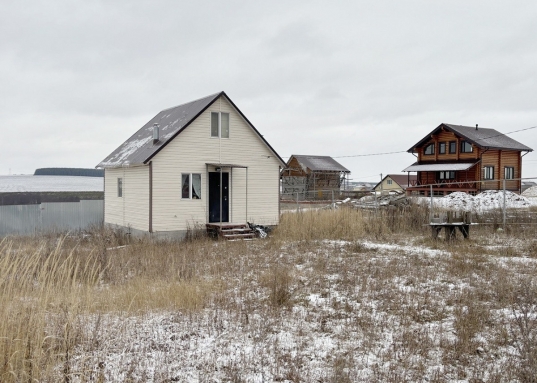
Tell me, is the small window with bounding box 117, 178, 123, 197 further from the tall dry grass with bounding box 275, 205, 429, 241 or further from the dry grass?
the dry grass

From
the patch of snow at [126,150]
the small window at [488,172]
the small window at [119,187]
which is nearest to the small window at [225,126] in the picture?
the patch of snow at [126,150]

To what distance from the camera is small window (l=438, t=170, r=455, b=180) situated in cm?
4284

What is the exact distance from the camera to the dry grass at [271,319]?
5234 mm

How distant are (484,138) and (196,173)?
1300 inches

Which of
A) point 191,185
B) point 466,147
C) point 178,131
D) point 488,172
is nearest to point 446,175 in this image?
point 466,147

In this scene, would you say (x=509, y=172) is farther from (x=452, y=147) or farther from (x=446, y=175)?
(x=452, y=147)

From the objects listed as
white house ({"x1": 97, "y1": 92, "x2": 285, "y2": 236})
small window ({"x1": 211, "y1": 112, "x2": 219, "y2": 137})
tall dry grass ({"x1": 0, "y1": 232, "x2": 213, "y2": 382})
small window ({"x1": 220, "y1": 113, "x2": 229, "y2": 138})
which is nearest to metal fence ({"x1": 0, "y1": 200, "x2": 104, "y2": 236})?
white house ({"x1": 97, "y1": 92, "x2": 285, "y2": 236})

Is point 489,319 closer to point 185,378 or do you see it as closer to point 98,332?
point 185,378

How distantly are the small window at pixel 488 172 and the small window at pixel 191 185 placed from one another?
31.3 m

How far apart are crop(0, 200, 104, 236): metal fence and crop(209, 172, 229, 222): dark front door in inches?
275

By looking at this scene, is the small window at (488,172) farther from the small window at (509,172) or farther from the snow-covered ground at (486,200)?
the snow-covered ground at (486,200)

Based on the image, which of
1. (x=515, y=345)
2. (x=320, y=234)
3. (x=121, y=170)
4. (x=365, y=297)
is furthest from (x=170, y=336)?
(x=121, y=170)

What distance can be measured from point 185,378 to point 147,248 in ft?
32.2

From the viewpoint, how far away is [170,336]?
256 inches
